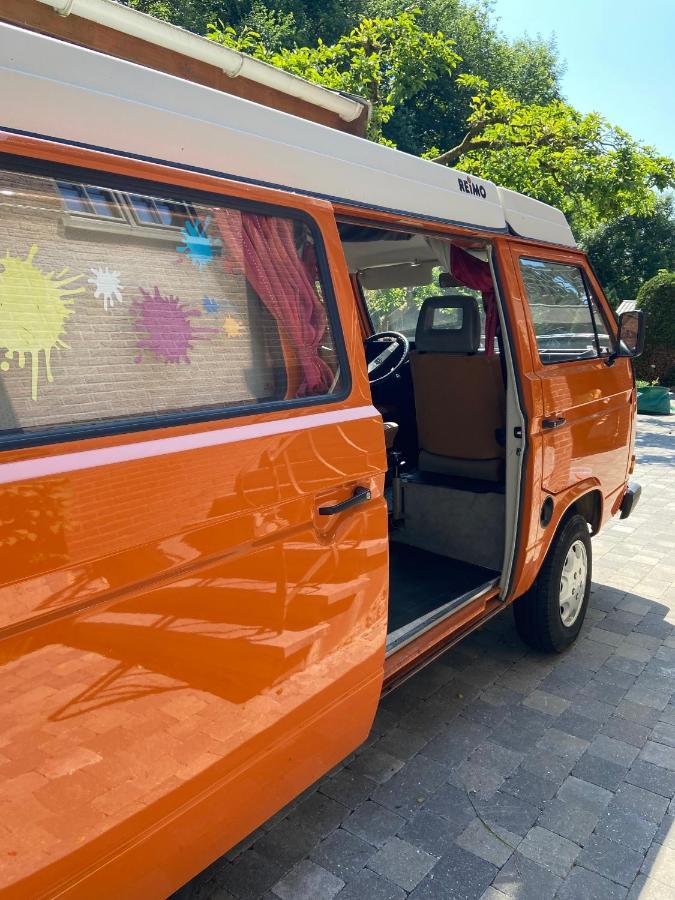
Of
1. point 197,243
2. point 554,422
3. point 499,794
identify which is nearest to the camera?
point 197,243

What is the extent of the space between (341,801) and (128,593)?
1.66 m

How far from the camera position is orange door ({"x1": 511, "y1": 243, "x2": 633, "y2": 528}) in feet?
10.8

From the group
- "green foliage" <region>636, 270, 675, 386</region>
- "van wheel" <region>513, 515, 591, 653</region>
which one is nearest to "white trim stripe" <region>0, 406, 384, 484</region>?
"van wheel" <region>513, 515, 591, 653</region>

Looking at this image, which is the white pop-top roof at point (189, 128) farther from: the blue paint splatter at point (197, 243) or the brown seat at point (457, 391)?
the brown seat at point (457, 391)

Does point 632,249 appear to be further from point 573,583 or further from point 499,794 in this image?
point 499,794

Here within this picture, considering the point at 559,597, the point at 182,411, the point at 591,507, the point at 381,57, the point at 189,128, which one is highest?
the point at 381,57

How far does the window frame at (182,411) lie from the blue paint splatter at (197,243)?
5 cm

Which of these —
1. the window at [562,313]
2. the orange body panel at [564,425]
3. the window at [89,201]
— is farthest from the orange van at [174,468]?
the window at [562,313]

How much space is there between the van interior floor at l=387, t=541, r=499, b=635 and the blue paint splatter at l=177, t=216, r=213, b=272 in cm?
181

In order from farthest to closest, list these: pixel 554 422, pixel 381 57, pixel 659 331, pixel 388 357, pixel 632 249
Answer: pixel 632 249 < pixel 659 331 < pixel 381 57 < pixel 388 357 < pixel 554 422

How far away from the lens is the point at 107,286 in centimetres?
156

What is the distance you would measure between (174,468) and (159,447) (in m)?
0.06

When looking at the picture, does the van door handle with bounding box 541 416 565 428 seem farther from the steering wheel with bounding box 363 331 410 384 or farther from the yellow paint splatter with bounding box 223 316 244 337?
the yellow paint splatter with bounding box 223 316 244 337

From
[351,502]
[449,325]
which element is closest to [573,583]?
[449,325]
